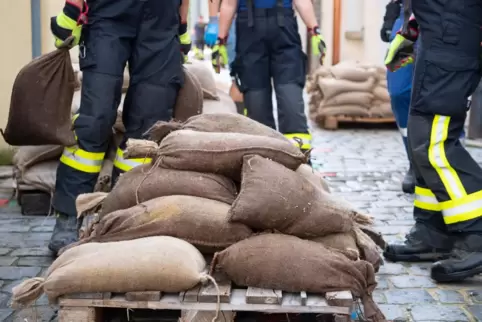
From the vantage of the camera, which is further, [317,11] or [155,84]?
[317,11]

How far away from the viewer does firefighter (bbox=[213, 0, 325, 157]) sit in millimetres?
5453

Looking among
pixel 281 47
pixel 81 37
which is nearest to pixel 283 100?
pixel 281 47

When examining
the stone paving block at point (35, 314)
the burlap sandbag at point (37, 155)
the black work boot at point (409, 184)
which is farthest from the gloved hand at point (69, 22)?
the black work boot at point (409, 184)

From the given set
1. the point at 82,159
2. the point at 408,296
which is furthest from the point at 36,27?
the point at 408,296

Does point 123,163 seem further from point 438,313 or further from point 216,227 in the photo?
point 438,313

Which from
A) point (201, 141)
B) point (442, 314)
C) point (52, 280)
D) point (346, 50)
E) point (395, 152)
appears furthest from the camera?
point (346, 50)

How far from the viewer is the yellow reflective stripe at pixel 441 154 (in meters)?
3.72

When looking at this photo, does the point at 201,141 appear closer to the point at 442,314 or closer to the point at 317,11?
the point at 442,314

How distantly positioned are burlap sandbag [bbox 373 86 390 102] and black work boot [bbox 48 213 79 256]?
6.21 m

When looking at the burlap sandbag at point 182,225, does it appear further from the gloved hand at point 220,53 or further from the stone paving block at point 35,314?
the gloved hand at point 220,53

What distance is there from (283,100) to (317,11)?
14513 millimetres

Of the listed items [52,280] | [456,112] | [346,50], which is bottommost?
[346,50]

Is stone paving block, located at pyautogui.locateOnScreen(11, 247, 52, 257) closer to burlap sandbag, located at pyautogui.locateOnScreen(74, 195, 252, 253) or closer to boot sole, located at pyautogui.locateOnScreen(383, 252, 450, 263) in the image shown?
burlap sandbag, located at pyautogui.locateOnScreen(74, 195, 252, 253)

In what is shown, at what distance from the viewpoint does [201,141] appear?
9.72 feet
